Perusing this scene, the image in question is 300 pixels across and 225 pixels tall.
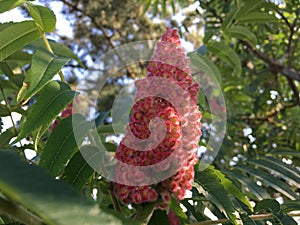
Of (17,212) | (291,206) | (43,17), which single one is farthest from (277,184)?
(17,212)

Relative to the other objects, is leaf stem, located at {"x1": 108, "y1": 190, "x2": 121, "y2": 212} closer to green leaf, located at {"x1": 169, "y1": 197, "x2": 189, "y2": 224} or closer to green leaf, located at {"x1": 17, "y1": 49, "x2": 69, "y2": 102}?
green leaf, located at {"x1": 169, "y1": 197, "x2": 189, "y2": 224}

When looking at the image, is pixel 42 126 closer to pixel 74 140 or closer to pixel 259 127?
pixel 74 140

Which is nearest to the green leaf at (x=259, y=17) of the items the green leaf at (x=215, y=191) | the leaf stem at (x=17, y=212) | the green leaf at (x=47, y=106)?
the green leaf at (x=215, y=191)

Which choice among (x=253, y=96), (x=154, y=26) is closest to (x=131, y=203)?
(x=253, y=96)

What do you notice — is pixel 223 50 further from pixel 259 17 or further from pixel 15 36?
pixel 15 36

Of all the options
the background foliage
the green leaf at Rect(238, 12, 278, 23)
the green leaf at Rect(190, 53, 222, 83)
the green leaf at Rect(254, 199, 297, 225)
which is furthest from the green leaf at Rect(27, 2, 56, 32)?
the green leaf at Rect(238, 12, 278, 23)

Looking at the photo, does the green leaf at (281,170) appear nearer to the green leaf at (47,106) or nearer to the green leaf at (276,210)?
the green leaf at (276,210)
